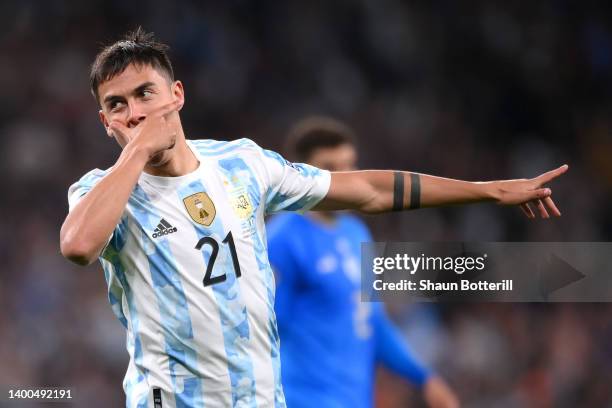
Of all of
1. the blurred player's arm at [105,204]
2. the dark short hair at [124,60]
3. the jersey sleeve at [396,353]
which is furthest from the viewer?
the jersey sleeve at [396,353]

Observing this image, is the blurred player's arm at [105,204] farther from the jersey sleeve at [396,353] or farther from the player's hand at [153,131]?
the jersey sleeve at [396,353]

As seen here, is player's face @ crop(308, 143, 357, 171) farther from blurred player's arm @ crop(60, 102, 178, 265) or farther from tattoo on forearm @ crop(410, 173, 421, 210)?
blurred player's arm @ crop(60, 102, 178, 265)

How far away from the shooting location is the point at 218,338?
9.51ft

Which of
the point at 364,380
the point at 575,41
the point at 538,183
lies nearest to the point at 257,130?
the point at 575,41

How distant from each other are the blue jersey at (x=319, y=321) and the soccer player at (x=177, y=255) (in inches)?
68.4

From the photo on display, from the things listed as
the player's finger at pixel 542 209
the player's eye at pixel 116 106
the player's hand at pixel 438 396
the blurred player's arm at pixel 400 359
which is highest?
the player's eye at pixel 116 106

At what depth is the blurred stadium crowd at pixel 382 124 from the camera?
8188 millimetres

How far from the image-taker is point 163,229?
2.90m

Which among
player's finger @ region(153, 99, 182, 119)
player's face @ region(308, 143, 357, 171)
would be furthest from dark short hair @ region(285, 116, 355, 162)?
player's finger @ region(153, 99, 182, 119)

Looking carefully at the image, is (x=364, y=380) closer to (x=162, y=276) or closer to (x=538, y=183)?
(x=538, y=183)

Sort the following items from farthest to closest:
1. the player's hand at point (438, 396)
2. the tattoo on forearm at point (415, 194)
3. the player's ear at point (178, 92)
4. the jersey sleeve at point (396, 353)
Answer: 1. the jersey sleeve at point (396, 353)
2. the player's hand at point (438, 396)
3. the tattoo on forearm at point (415, 194)
4. the player's ear at point (178, 92)

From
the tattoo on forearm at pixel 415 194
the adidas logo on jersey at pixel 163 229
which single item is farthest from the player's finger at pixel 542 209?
the adidas logo on jersey at pixel 163 229

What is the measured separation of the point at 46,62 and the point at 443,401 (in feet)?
19.8

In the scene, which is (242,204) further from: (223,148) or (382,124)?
(382,124)
